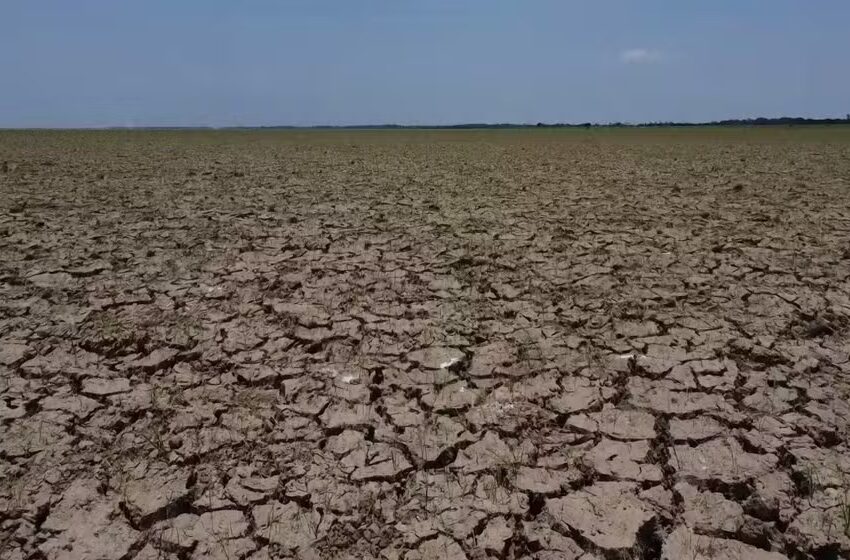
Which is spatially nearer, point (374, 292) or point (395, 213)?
point (374, 292)

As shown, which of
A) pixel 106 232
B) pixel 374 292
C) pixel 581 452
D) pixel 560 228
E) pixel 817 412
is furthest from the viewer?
pixel 560 228

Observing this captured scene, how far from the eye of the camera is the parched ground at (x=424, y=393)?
6.17 feet

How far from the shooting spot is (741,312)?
11.6 feet

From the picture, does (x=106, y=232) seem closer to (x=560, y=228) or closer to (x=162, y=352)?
(x=162, y=352)

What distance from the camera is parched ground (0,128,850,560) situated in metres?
1.88

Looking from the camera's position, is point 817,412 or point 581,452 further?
point 817,412

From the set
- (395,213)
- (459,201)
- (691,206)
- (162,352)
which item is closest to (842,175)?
(691,206)

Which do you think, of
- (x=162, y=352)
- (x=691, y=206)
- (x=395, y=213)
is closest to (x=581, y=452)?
(x=162, y=352)

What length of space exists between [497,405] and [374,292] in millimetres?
1645

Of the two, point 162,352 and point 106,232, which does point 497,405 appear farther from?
point 106,232

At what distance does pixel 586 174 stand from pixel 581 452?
32.3 ft

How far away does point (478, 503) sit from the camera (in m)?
1.97

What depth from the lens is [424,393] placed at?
2695 millimetres

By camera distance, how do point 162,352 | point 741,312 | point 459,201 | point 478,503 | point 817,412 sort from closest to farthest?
point 478,503 → point 817,412 → point 162,352 → point 741,312 → point 459,201
